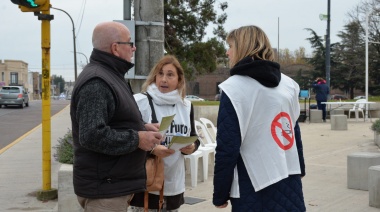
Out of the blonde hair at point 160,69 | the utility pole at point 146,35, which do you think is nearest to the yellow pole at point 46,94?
the utility pole at point 146,35

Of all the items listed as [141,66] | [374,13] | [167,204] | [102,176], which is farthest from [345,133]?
[374,13]

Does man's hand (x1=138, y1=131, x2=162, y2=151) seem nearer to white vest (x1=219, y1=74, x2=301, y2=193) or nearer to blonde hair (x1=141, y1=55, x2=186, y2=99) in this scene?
white vest (x1=219, y1=74, x2=301, y2=193)

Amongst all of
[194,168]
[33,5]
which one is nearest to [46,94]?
[33,5]

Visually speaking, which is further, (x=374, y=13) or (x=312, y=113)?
(x=374, y=13)

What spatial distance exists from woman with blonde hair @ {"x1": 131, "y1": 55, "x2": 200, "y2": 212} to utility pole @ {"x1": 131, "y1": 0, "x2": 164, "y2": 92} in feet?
5.09

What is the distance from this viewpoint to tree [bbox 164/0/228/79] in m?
22.5

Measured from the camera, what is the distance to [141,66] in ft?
19.1

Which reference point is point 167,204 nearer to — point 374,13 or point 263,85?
point 263,85

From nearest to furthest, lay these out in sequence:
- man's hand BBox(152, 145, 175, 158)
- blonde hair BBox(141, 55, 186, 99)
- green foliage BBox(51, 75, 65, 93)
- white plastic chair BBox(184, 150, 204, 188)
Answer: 1. man's hand BBox(152, 145, 175, 158)
2. blonde hair BBox(141, 55, 186, 99)
3. white plastic chair BBox(184, 150, 204, 188)
4. green foliage BBox(51, 75, 65, 93)

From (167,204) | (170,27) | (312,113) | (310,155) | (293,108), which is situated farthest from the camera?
(170,27)

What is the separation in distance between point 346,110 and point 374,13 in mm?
25928

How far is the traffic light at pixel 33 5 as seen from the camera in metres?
6.24

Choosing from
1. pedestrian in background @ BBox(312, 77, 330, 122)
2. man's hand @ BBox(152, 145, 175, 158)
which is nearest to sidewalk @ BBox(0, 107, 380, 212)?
man's hand @ BBox(152, 145, 175, 158)

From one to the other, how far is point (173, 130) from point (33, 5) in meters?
3.28
